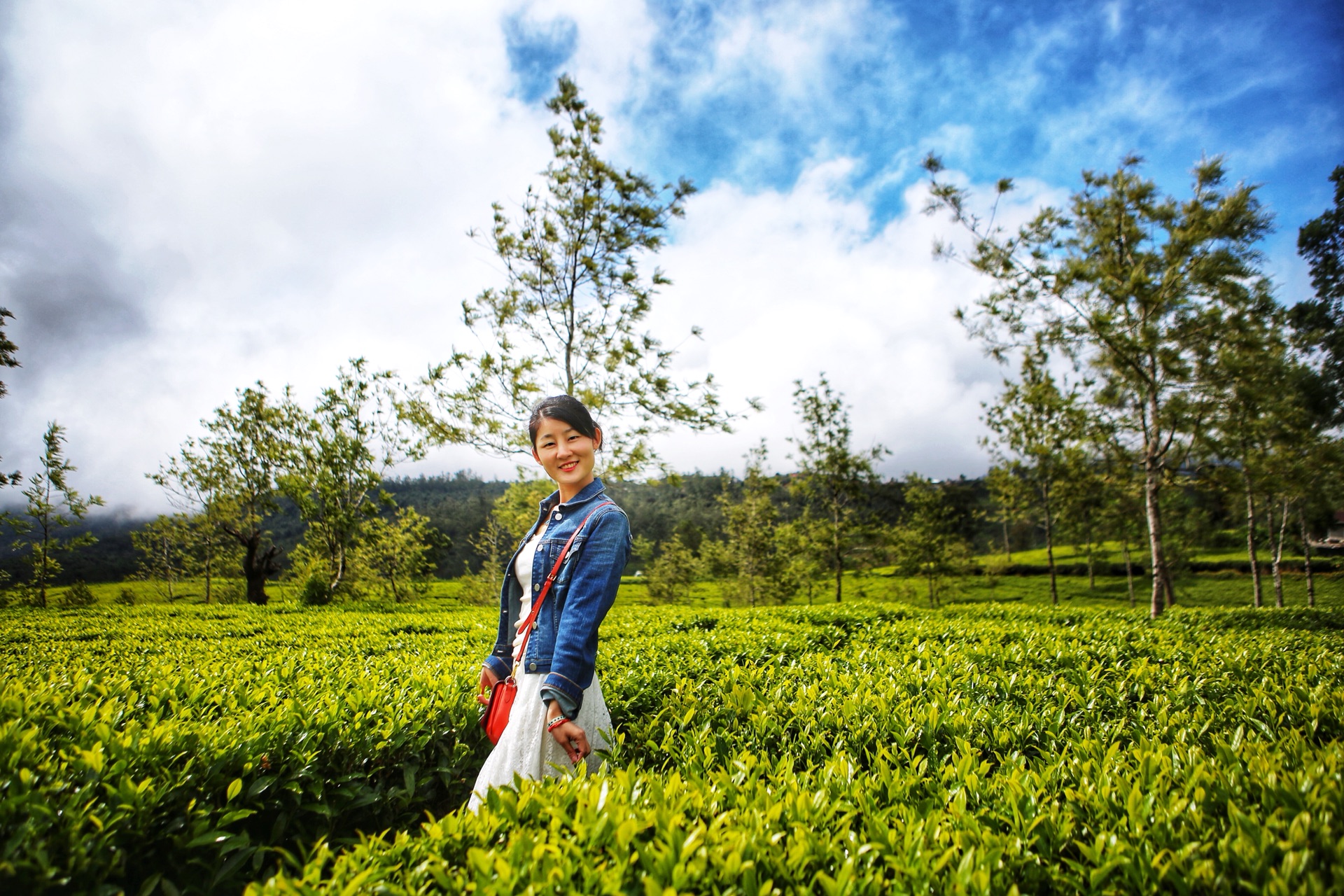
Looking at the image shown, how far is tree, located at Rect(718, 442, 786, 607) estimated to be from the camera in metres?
23.0

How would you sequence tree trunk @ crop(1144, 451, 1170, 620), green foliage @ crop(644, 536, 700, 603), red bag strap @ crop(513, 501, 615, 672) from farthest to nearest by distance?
green foliage @ crop(644, 536, 700, 603) < tree trunk @ crop(1144, 451, 1170, 620) < red bag strap @ crop(513, 501, 615, 672)

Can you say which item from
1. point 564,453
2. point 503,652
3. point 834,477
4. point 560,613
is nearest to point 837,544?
point 834,477

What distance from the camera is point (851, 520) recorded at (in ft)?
67.3

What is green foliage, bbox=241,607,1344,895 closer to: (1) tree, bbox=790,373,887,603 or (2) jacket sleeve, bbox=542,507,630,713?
(2) jacket sleeve, bbox=542,507,630,713

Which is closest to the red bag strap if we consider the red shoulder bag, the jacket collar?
the red shoulder bag

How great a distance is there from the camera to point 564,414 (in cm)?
267

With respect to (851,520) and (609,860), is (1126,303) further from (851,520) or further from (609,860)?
(609,860)

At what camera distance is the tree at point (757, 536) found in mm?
22984

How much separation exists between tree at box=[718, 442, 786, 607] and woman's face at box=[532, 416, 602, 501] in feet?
68.5

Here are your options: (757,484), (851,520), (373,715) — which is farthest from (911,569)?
(373,715)

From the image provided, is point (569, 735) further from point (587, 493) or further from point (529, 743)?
point (587, 493)

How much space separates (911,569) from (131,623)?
2466 cm

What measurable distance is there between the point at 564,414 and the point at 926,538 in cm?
2320

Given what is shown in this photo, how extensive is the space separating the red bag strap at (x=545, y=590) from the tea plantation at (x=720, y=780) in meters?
0.63
